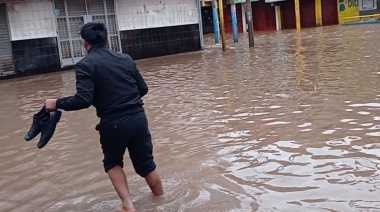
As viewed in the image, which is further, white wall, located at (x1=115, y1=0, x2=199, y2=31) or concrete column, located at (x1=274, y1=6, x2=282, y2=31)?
concrete column, located at (x1=274, y1=6, x2=282, y2=31)

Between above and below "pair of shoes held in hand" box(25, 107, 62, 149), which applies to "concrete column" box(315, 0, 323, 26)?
above

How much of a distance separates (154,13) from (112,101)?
18.3m

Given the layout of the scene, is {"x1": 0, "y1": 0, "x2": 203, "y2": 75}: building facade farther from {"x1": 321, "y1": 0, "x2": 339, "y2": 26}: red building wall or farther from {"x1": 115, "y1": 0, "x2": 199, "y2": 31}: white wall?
{"x1": 321, "y1": 0, "x2": 339, "y2": 26}: red building wall

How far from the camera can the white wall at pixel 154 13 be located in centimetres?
2148

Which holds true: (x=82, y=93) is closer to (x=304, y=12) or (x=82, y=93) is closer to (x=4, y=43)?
(x=4, y=43)

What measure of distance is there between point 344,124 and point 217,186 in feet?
8.51

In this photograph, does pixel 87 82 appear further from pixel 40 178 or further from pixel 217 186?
pixel 40 178

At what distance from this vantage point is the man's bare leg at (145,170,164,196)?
471cm

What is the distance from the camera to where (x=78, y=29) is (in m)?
20.4


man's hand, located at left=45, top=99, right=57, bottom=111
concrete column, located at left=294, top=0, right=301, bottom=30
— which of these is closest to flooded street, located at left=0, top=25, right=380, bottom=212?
man's hand, located at left=45, top=99, right=57, bottom=111

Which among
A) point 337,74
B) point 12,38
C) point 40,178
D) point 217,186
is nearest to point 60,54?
point 12,38

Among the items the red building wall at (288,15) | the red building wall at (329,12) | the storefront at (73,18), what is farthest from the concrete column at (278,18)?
the storefront at (73,18)

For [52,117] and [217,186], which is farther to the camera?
[217,186]

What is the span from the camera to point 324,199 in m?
4.44
